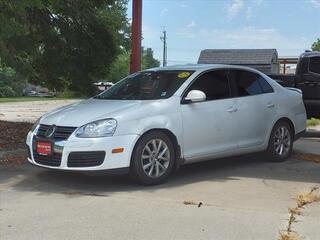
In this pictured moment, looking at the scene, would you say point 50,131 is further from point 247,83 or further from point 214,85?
point 247,83

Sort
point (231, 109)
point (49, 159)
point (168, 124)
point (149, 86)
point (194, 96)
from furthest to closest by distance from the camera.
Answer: point (231, 109), point (149, 86), point (194, 96), point (168, 124), point (49, 159)

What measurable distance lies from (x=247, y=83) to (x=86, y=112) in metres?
2.79

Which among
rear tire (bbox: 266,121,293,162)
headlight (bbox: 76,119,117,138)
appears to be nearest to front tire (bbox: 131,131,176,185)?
headlight (bbox: 76,119,117,138)

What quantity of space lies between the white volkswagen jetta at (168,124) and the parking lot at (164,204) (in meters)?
0.31

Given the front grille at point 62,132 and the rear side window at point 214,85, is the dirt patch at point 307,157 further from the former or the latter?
the front grille at point 62,132

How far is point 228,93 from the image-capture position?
8.66 m

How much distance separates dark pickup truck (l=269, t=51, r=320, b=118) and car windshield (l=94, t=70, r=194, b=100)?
5.35 metres

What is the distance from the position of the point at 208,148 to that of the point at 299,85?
5909mm

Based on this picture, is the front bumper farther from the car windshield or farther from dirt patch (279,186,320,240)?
dirt patch (279,186,320,240)

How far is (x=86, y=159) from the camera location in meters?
7.21

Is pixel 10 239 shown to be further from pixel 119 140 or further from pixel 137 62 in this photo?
pixel 137 62

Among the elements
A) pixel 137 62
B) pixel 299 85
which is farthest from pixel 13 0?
pixel 299 85


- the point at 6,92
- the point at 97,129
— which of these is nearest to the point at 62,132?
the point at 97,129

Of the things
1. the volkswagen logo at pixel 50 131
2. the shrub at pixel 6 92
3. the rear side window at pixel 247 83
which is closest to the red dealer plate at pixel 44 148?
the volkswagen logo at pixel 50 131
